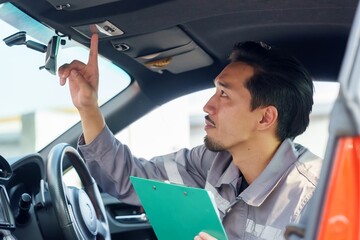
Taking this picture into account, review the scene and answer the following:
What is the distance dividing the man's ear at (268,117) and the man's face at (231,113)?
2 cm

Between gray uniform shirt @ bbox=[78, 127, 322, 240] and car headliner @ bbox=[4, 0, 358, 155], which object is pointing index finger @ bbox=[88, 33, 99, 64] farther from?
gray uniform shirt @ bbox=[78, 127, 322, 240]

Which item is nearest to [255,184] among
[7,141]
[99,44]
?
[99,44]

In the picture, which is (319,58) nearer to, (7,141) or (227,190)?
(227,190)

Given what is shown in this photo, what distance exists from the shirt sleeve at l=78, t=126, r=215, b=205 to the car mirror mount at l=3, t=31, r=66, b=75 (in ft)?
1.11

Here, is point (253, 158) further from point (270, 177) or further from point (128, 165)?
point (128, 165)

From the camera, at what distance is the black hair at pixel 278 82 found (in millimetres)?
2289

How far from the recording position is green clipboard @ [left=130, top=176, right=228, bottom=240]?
5.43 feet

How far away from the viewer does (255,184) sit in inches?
83.0

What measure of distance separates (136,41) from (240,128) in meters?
0.46

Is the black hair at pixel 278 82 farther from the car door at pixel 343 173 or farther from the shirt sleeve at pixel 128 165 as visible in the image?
the car door at pixel 343 173

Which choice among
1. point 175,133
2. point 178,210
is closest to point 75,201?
point 178,210

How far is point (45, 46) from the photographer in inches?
83.4

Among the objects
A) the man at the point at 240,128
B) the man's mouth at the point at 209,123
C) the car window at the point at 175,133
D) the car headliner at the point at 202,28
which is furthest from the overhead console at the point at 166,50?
the car window at the point at 175,133

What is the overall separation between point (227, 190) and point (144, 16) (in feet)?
2.23
